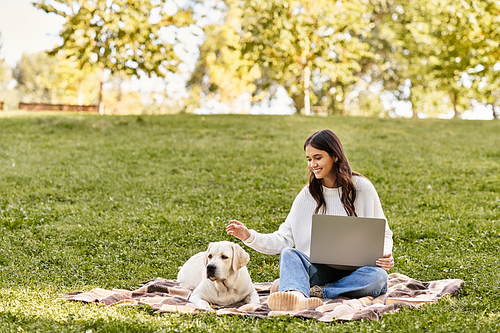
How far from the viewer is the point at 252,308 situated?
4.30 metres

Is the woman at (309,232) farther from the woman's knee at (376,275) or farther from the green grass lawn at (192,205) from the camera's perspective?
the green grass lawn at (192,205)

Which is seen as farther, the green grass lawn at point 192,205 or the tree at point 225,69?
the tree at point 225,69

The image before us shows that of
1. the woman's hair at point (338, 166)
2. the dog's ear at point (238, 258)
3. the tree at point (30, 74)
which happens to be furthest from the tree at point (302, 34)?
the tree at point (30, 74)

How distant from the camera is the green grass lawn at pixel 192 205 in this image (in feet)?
13.6

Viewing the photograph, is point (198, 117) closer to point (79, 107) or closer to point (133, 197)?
point (79, 107)

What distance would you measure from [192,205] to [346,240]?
519cm

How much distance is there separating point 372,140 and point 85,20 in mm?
9333

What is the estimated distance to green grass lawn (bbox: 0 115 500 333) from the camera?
4.13 metres

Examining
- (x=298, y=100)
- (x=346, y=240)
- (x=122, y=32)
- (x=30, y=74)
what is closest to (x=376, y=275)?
(x=346, y=240)

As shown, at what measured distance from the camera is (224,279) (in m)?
4.42

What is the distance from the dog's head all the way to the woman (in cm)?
16

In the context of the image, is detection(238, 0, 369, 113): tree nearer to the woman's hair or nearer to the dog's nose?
the woman's hair

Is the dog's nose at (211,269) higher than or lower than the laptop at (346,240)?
lower

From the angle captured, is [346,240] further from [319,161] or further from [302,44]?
[302,44]
